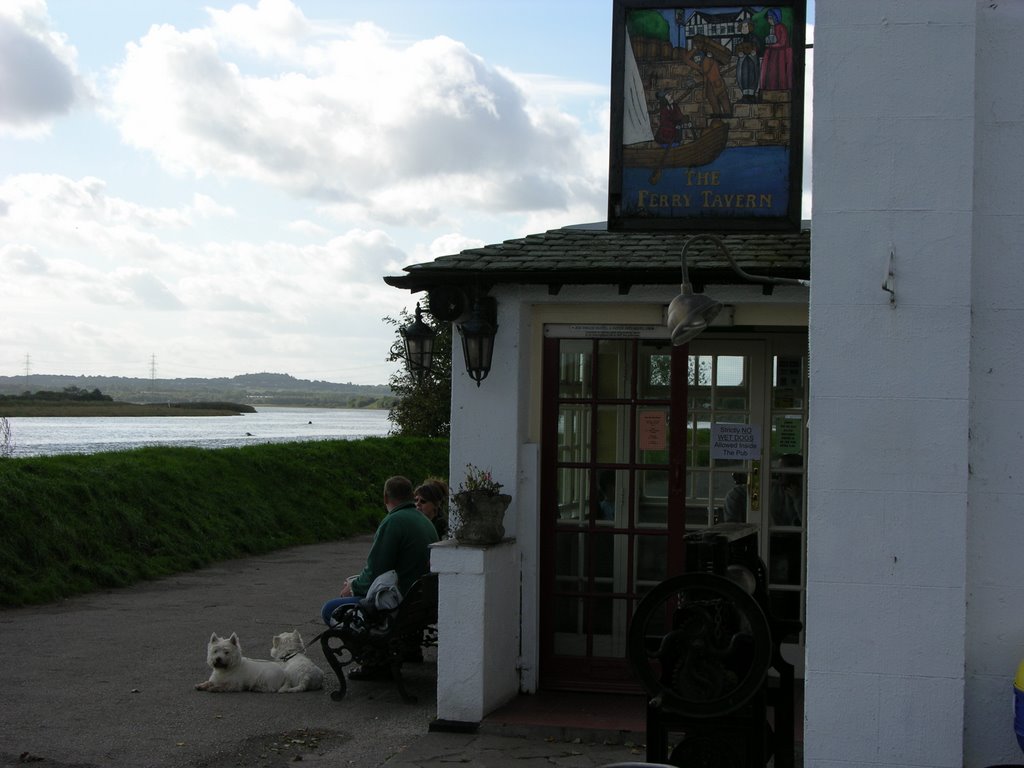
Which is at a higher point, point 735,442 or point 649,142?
point 649,142

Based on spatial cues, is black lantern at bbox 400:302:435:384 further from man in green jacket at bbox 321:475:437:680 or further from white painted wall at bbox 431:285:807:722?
man in green jacket at bbox 321:475:437:680

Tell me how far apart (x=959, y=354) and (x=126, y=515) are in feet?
42.1

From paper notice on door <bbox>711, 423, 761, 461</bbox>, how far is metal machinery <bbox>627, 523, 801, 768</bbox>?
12.8ft

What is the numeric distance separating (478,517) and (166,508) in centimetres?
1030

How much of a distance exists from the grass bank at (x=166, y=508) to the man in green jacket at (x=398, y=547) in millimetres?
5157

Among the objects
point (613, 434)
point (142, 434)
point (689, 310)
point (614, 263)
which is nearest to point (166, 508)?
point (613, 434)

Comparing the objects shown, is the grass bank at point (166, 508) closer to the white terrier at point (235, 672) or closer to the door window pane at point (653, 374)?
the white terrier at point (235, 672)

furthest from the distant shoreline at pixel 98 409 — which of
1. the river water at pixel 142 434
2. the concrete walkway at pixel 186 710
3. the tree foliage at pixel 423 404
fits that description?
the concrete walkway at pixel 186 710

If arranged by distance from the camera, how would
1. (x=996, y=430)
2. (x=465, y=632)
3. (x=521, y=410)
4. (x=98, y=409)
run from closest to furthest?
(x=996, y=430) → (x=465, y=632) → (x=521, y=410) → (x=98, y=409)

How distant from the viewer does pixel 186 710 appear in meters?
8.43

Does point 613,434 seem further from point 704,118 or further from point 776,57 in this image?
point 776,57

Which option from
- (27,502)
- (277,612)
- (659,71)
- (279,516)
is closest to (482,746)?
(659,71)

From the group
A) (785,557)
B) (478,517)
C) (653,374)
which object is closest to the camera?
(478,517)

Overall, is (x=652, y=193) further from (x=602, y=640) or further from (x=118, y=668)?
(x=118, y=668)
